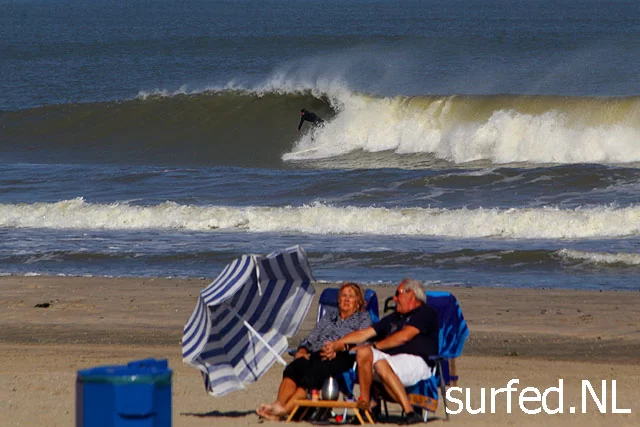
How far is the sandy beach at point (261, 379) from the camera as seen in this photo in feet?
18.7

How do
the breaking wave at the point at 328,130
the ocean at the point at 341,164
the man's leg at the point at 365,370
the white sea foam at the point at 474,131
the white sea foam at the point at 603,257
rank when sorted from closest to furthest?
the man's leg at the point at 365,370, the white sea foam at the point at 603,257, the ocean at the point at 341,164, the white sea foam at the point at 474,131, the breaking wave at the point at 328,130

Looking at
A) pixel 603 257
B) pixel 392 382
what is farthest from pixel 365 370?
pixel 603 257

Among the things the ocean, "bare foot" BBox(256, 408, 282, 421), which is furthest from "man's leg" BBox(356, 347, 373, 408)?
the ocean

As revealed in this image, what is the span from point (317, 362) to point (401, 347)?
450 mm

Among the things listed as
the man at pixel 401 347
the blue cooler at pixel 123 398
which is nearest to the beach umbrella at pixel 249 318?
the man at pixel 401 347

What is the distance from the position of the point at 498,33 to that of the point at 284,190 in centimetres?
4031

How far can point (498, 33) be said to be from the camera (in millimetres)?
54281

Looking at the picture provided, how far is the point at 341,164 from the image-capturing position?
21031 mm

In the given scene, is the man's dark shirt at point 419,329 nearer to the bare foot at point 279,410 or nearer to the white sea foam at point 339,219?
the bare foot at point 279,410

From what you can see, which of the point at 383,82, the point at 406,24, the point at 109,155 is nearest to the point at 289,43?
the point at 406,24

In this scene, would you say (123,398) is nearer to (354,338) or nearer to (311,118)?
(354,338)

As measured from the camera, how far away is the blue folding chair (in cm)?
538

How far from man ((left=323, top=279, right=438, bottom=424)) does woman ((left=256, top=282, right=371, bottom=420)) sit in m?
0.07

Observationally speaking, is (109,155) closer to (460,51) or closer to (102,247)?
(102,247)
